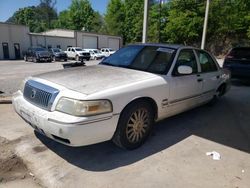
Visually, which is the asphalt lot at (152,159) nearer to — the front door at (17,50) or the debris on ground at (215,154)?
the debris on ground at (215,154)

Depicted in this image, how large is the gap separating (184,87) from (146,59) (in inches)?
34.4

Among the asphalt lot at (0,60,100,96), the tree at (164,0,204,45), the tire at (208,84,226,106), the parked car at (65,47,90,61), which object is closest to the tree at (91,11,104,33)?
the tree at (164,0,204,45)

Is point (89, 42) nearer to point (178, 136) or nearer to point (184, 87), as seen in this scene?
point (184, 87)

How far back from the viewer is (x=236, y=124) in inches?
214

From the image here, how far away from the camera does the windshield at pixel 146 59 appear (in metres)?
4.51

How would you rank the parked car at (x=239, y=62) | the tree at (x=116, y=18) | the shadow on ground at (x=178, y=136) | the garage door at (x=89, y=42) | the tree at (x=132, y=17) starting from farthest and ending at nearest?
the tree at (x=116, y=18), the tree at (x=132, y=17), the garage door at (x=89, y=42), the parked car at (x=239, y=62), the shadow on ground at (x=178, y=136)

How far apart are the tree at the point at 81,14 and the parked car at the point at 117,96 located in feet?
203

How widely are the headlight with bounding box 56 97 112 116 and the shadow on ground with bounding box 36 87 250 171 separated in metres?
0.78

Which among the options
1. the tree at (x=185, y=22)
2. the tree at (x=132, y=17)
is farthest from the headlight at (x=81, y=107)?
the tree at (x=132, y=17)

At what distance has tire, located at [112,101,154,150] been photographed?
Answer: 3.65m

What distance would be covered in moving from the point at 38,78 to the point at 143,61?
6.08 ft

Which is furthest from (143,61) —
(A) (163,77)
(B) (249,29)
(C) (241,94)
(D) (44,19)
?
(D) (44,19)

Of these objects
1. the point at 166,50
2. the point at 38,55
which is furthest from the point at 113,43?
the point at 166,50

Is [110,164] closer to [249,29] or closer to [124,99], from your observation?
[124,99]
